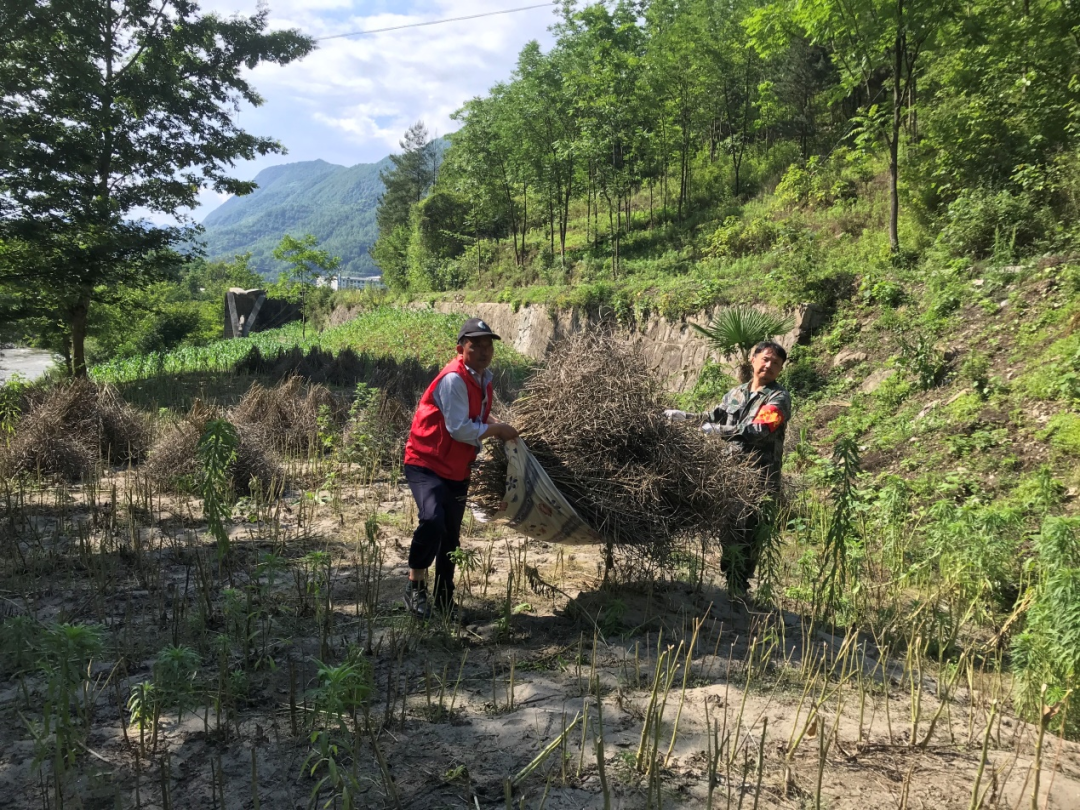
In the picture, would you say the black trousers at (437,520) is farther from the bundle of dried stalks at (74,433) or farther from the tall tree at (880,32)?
the tall tree at (880,32)

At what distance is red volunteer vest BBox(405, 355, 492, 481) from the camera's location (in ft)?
12.2

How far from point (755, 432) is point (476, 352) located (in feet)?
5.99

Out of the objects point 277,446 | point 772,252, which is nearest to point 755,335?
point 277,446

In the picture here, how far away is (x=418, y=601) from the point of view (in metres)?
3.83

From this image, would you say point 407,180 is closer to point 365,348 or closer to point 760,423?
point 365,348

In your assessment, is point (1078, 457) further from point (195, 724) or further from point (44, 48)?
point (44, 48)

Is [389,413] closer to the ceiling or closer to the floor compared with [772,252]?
closer to the floor

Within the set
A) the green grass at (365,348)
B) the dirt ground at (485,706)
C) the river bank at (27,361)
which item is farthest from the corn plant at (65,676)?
the river bank at (27,361)

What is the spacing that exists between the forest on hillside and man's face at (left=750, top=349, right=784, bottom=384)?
7496mm

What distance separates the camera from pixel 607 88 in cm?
2027

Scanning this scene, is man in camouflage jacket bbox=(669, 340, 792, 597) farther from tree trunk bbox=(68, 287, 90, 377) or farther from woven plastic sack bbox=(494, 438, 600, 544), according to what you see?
tree trunk bbox=(68, 287, 90, 377)

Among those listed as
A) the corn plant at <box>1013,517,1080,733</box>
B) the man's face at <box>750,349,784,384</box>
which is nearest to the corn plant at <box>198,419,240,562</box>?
the man's face at <box>750,349,784,384</box>

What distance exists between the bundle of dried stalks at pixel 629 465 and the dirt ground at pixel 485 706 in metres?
0.57

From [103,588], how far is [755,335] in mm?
5452
